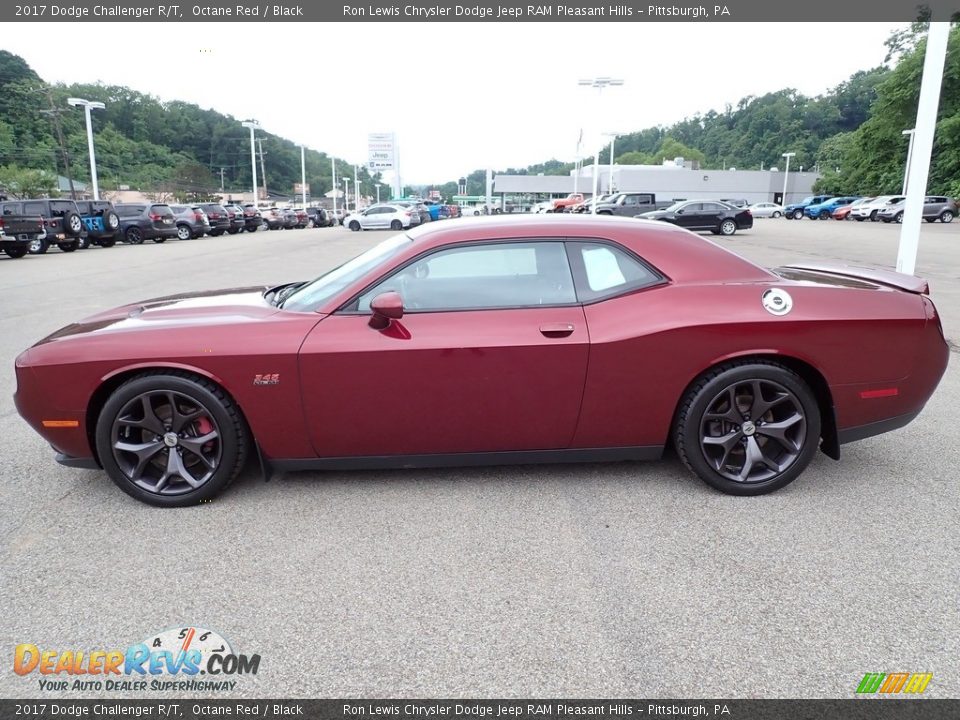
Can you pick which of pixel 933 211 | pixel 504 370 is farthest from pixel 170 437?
pixel 933 211

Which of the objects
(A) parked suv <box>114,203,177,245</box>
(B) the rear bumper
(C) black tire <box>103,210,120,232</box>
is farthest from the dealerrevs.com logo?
(A) parked suv <box>114,203,177,245</box>

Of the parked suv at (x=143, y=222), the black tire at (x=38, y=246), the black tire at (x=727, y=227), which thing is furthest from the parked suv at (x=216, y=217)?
the black tire at (x=727, y=227)

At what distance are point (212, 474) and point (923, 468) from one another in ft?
13.1

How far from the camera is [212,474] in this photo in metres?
3.49

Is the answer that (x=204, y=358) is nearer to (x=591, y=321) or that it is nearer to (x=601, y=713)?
(x=591, y=321)

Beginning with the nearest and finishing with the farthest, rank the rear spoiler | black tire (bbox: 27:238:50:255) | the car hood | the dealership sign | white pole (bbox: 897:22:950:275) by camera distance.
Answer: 1. the car hood
2. the rear spoiler
3. white pole (bbox: 897:22:950:275)
4. black tire (bbox: 27:238:50:255)
5. the dealership sign

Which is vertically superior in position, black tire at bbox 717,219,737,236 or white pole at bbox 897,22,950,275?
white pole at bbox 897,22,950,275

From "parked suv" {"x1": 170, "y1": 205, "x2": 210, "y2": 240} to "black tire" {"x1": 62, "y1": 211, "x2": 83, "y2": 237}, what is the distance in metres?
7.82

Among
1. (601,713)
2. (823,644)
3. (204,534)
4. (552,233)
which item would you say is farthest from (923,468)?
(204,534)

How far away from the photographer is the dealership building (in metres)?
84.0

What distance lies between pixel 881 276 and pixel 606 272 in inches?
70.1

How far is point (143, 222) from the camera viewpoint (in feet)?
89.3

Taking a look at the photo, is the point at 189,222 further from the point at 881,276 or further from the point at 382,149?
the point at 382,149
